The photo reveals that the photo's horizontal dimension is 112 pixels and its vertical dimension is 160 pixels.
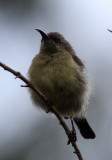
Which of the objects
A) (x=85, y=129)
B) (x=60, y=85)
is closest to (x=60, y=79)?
(x=60, y=85)

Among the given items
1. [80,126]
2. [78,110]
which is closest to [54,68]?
[78,110]

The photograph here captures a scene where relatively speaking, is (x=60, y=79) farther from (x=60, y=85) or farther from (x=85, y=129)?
(x=85, y=129)

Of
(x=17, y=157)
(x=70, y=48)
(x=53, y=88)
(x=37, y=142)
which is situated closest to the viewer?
(x=53, y=88)

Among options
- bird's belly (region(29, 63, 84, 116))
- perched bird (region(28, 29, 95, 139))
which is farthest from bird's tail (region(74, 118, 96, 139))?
bird's belly (region(29, 63, 84, 116))

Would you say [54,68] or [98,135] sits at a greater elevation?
[54,68]

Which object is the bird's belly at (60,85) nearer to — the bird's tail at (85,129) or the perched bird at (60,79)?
the perched bird at (60,79)

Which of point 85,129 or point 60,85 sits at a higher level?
point 60,85

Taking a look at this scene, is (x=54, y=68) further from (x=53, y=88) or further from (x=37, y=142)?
(x=37, y=142)
